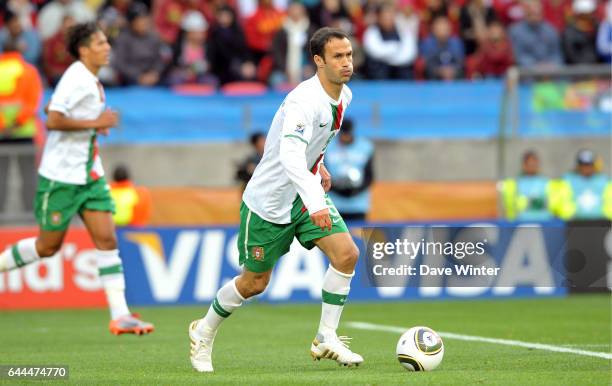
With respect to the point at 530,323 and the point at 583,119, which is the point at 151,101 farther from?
the point at 530,323

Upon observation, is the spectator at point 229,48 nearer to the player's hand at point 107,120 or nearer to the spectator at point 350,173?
the spectator at point 350,173

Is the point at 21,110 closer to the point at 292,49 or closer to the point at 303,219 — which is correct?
the point at 292,49

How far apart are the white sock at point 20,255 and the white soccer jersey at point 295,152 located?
3328 mm

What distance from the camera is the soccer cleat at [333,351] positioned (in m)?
9.05

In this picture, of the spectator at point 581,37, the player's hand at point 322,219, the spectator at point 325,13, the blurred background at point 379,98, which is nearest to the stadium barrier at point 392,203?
the blurred background at point 379,98

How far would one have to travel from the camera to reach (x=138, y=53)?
2086cm

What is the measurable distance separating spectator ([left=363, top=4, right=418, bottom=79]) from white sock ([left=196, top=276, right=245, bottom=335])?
499 inches

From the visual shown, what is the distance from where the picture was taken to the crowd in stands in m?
20.9

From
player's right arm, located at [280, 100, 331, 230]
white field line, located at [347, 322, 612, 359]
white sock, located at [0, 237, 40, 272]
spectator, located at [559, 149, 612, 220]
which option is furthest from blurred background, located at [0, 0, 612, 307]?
player's right arm, located at [280, 100, 331, 230]

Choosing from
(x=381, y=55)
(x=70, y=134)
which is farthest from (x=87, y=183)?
(x=381, y=55)

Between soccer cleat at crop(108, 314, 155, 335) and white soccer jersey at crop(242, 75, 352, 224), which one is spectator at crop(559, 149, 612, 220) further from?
white soccer jersey at crop(242, 75, 352, 224)

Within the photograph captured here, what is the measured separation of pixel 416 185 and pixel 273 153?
11658 millimetres

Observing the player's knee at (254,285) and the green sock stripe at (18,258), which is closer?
the player's knee at (254,285)

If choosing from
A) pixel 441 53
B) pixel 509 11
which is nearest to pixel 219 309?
pixel 441 53
